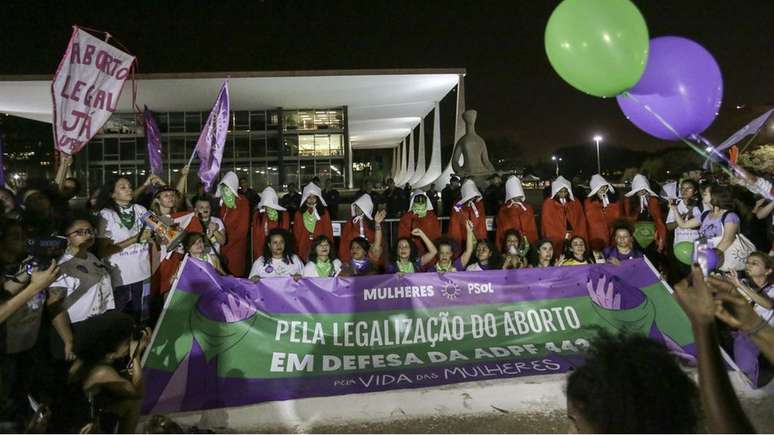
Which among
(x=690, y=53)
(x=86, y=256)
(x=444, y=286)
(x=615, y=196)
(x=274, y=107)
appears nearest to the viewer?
(x=690, y=53)

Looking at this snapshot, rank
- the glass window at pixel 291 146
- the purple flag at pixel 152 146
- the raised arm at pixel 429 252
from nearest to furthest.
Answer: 1. the raised arm at pixel 429 252
2. the purple flag at pixel 152 146
3. the glass window at pixel 291 146

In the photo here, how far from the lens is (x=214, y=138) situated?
25.2 ft

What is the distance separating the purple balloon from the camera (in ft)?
13.1

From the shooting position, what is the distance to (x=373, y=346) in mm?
4809

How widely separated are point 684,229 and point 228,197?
20.6 ft

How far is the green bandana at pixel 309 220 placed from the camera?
777cm

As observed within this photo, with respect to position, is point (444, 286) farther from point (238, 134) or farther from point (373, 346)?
point (238, 134)

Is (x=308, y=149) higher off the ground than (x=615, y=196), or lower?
higher

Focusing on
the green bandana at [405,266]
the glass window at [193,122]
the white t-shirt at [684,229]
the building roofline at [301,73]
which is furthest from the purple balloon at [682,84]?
the glass window at [193,122]

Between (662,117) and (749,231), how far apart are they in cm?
448

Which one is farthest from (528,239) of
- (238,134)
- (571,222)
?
(238,134)

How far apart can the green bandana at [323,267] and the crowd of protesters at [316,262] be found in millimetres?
28

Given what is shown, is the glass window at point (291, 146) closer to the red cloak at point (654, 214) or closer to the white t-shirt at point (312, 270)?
the red cloak at point (654, 214)

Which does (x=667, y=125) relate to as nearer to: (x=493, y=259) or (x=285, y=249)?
(x=493, y=259)
